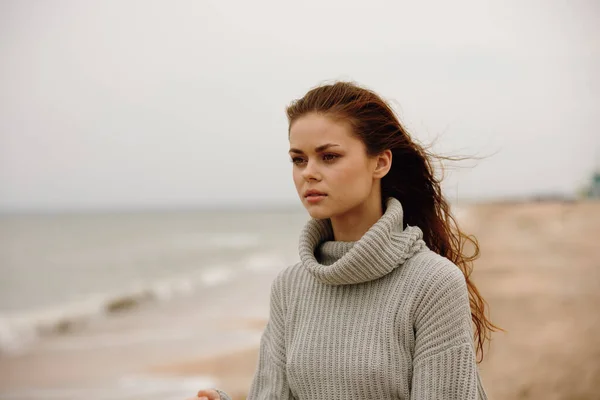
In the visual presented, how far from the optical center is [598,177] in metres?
26.8

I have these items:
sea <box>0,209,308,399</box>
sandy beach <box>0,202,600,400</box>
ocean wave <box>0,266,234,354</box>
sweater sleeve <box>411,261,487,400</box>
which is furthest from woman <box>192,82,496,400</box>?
ocean wave <box>0,266,234,354</box>

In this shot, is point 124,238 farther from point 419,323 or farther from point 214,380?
point 419,323

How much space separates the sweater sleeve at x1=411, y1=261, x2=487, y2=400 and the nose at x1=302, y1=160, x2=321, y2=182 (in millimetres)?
389

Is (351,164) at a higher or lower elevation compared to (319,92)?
lower

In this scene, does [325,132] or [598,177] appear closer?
[325,132]

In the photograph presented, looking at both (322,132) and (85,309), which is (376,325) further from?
(85,309)

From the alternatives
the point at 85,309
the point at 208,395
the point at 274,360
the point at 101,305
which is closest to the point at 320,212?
the point at 274,360

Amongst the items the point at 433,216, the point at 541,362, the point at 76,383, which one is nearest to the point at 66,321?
the point at 76,383

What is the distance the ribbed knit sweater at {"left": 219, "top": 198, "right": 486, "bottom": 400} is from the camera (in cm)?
176

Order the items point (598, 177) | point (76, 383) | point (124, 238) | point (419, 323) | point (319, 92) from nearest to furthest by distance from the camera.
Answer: point (419, 323), point (319, 92), point (76, 383), point (598, 177), point (124, 238)

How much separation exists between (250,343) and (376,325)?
22.9 feet

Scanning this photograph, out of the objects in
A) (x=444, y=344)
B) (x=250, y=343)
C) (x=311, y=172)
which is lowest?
(x=444, y=344)

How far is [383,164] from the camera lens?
6.61ft

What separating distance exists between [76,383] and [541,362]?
5.12 m
